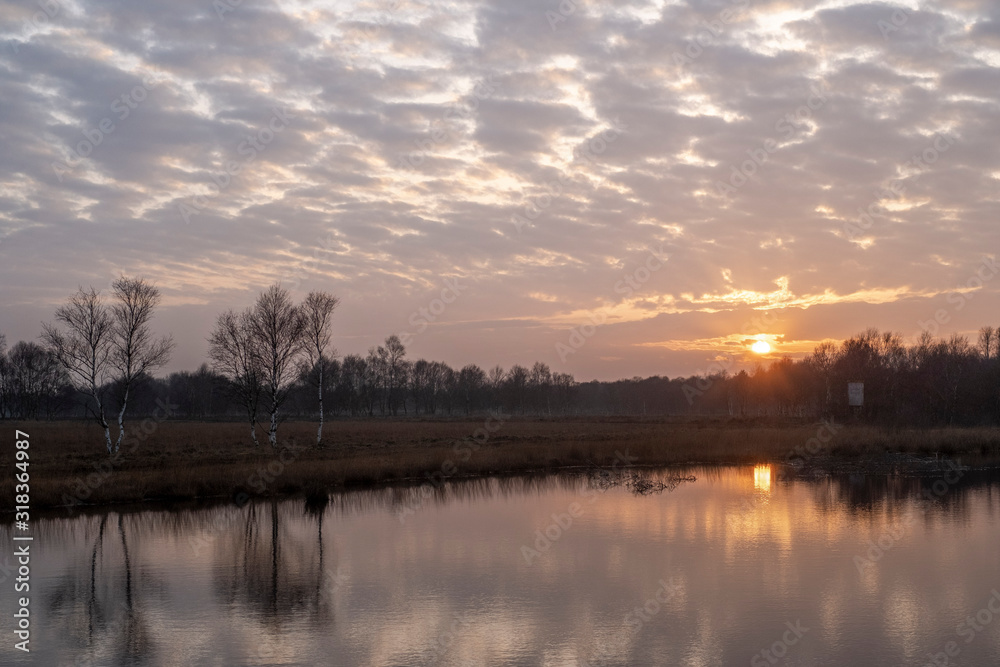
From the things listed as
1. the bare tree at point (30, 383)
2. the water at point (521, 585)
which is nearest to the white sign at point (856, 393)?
the water at point (521, 585)

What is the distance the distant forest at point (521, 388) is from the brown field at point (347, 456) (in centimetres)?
378

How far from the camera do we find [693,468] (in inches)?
1484

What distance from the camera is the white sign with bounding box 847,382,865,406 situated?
67.1m

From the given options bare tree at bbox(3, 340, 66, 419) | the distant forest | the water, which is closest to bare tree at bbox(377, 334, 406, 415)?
the distant forest

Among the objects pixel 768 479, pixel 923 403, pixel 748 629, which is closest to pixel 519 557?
pixel 748 629

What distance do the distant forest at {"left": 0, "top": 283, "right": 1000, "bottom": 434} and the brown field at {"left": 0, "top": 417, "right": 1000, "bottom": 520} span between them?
3782mm

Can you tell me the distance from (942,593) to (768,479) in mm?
19275

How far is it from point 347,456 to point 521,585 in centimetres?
2582

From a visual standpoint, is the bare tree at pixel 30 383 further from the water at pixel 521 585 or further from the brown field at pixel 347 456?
the water at pixel 521 585

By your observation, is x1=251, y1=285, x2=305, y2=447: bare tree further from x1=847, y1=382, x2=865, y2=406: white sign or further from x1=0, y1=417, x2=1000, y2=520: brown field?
x1=847, y1=382, x2=865, y2=406: white sign

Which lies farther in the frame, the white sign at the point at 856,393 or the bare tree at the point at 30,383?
the bare tree at the point at 30,383

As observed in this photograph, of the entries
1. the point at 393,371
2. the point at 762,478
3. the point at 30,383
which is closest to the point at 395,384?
the point at 393,371

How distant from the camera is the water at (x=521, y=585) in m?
10.4

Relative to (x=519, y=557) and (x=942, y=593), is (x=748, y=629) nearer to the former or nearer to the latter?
(x=942, y=593)
